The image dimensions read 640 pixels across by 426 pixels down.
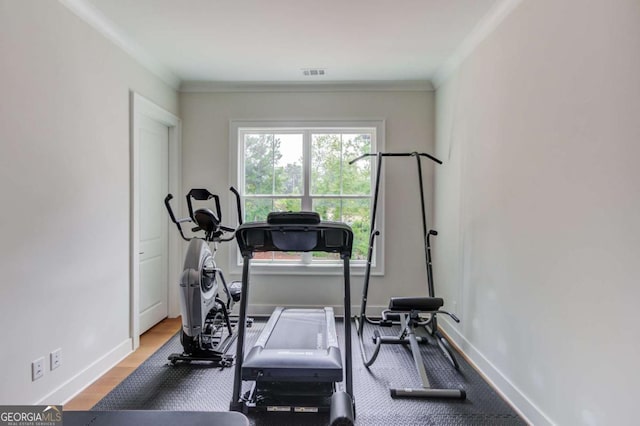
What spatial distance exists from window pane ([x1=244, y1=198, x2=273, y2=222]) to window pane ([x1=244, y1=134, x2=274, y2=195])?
0.33ft

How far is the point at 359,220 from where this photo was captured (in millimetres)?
3922

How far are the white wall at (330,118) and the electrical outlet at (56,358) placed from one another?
1876mm

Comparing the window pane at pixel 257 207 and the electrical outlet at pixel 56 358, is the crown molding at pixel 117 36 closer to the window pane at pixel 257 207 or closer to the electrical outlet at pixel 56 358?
the window pane at pixel 257 207

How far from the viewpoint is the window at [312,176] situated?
3.91m

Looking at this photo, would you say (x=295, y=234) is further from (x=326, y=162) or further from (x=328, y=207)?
(x=326, y=162)

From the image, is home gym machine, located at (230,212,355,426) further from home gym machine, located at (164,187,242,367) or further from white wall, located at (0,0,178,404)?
white wall, located at (0,0,178,404)

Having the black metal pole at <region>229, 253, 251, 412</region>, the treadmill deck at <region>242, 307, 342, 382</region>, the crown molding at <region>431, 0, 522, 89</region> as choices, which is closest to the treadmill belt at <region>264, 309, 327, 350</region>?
the treadmill deck at <region>242, 307, 342, 382</region>

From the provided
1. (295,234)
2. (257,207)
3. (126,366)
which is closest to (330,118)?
(257,207)

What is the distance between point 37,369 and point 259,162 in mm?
2736

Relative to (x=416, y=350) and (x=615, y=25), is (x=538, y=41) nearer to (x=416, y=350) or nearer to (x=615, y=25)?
(x=615, y=25)

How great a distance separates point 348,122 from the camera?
12.5 feet

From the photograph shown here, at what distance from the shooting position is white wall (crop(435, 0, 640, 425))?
1.37 m

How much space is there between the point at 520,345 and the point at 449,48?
8.36ft

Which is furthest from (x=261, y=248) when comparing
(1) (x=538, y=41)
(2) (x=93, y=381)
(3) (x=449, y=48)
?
(3) (x=449, y=48)
